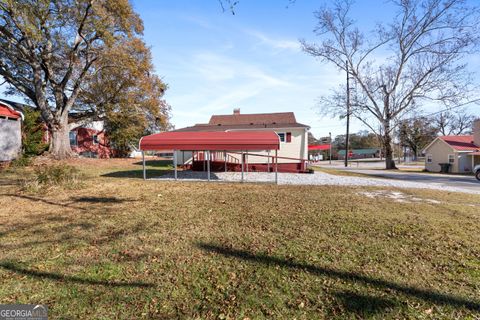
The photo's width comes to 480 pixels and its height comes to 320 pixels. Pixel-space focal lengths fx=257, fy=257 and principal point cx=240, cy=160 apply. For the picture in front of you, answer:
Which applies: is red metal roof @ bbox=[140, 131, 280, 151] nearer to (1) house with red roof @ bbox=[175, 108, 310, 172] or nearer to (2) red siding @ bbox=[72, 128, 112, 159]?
(1) house with red roof @ bbox=[175, 108, 310, 172]

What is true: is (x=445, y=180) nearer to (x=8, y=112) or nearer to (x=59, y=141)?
(x=59, y=141)

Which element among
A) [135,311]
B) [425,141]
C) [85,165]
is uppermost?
[425,141]

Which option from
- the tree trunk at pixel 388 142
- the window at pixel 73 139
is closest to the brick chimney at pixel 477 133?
the tree trunk at pixel 388 142

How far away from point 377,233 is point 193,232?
382 centimetres

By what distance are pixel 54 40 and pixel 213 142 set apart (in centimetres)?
1447

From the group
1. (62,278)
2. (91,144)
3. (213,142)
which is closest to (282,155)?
(213,142)

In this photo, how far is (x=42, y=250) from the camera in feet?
14.5

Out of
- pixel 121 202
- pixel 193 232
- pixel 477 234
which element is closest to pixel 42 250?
pixel 193 232

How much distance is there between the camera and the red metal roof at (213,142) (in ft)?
41.2

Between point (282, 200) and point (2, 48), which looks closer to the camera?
point (282, 200)

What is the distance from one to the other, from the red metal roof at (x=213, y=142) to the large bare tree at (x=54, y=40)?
942 cm

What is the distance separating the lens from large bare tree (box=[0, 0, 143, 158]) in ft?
49.5

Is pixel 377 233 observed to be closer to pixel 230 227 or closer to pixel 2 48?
pixel 230 227

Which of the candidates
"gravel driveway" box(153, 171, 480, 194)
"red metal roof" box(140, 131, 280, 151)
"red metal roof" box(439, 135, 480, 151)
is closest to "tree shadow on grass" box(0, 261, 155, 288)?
"red metal roof" box(140, 131, 280, 151)
